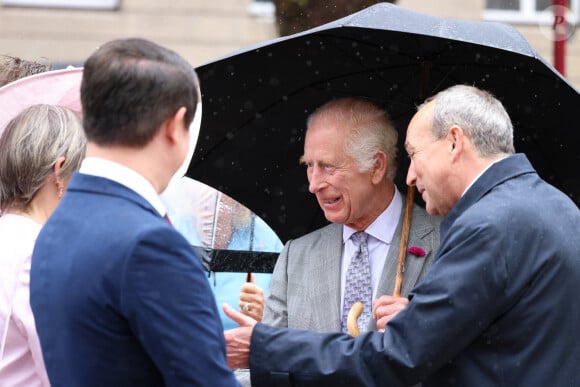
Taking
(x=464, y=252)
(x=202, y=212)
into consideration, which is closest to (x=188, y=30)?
(x=202, y=212)

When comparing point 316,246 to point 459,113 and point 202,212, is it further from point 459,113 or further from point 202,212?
point 459,113

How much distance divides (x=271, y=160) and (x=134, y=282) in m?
2.23

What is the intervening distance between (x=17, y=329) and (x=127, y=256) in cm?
87

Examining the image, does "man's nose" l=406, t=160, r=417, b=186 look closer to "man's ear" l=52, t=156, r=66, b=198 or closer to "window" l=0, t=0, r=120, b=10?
"man's ear" l=52, t=156, r=66, b=198

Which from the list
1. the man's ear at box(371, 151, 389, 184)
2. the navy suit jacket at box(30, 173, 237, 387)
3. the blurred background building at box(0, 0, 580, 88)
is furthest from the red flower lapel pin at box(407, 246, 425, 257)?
the blurred background building at box(0, 0, 580, 88)

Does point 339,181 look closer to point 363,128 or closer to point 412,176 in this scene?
point 363,128

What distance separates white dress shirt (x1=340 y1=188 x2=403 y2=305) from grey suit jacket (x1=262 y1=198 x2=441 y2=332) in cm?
3

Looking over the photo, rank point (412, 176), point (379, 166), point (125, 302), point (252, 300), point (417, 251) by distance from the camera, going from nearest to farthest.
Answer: point (125, 302), point (412, 176), point (252, 300), point (417, 251), point (379, 166)

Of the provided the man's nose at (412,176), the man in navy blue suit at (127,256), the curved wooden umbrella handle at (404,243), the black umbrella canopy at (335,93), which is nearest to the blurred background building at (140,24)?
the black umbrella canopy at (335,93)

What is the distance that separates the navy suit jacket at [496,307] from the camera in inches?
109

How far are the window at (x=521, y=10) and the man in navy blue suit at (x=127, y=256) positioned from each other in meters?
13.8

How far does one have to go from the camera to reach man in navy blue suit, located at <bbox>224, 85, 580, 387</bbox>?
9.12ft

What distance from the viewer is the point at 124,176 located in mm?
2176

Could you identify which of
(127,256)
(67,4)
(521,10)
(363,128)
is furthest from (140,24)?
(127,256)
